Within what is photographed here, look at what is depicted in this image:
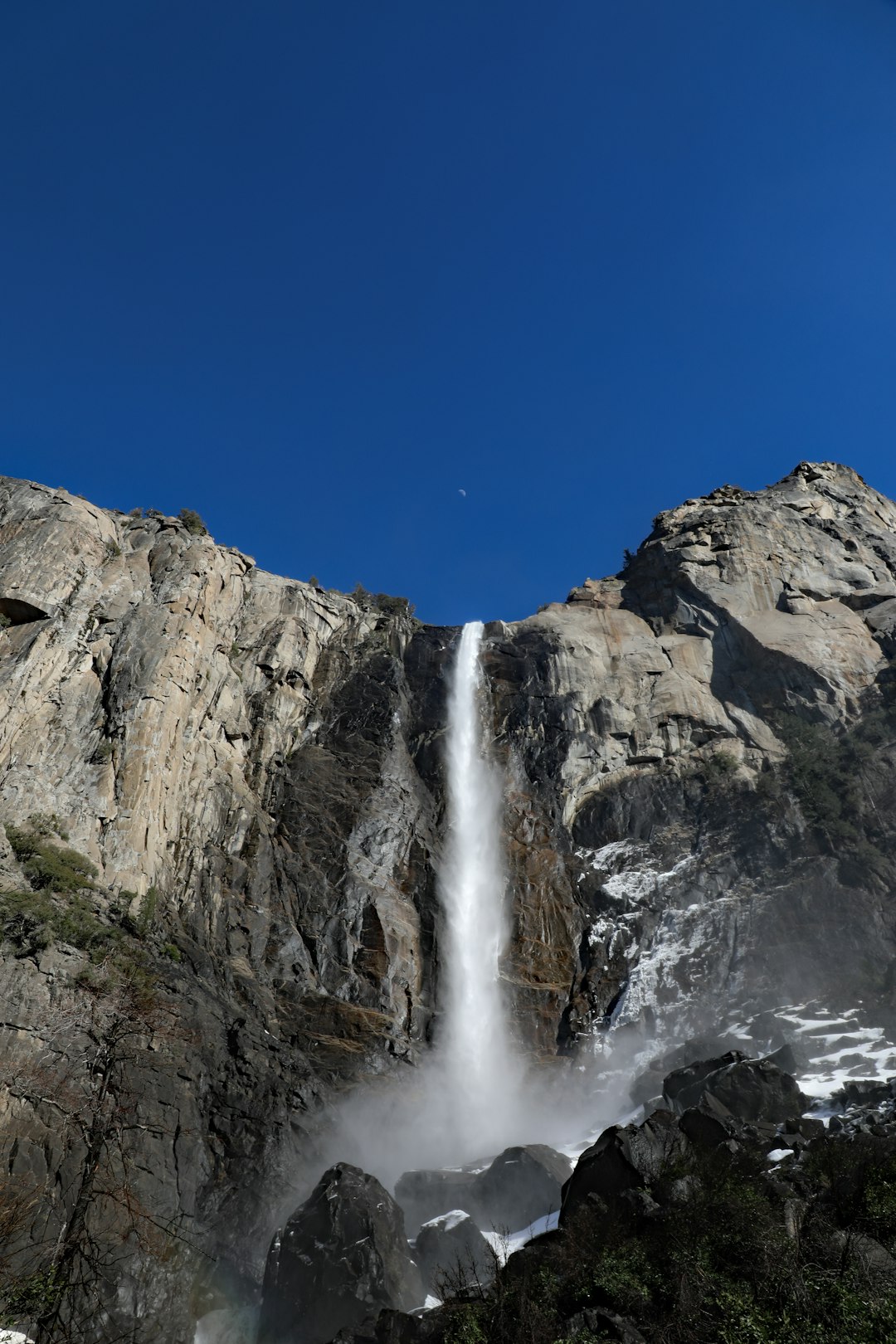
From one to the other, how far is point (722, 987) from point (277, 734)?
69.6 feet

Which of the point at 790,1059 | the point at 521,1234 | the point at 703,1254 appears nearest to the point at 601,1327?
the point at 703,1254

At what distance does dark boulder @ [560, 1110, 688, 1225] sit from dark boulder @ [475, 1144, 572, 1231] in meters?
2.64

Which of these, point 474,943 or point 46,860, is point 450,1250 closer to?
point 474,943

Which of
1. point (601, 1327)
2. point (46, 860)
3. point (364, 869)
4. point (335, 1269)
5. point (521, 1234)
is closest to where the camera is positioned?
point (601, 1327)

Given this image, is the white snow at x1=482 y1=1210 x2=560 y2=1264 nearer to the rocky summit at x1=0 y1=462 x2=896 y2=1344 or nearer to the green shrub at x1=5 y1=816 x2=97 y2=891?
the rocky summit at x1=0 y1=462 x2=896 y2=1344

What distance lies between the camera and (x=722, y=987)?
33781 millimetres

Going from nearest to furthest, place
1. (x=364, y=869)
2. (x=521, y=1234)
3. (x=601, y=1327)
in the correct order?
(x=601, y=1327), (x=521, y=1234), (x=364, y=869)

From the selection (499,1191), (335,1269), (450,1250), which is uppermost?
(499,1191)

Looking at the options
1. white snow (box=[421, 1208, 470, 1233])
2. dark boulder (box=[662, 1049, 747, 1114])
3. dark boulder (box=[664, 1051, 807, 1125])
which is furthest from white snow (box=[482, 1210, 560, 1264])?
dark boulder (box=[662, 1049, 747, 1114])

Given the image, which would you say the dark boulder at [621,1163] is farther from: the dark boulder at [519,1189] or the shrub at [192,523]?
the shrub at [192,523]

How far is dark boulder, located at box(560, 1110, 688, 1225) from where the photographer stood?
62.6 ft

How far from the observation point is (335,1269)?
18.6 meters

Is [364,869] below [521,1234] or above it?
above

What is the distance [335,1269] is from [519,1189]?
6.12 meters
